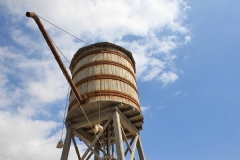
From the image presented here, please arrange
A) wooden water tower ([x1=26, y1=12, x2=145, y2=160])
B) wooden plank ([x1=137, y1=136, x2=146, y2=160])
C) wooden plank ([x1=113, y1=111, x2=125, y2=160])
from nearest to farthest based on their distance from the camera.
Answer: wooden plank ([x1=113, y1=111, x2=125, y2=160]), wooden water tower ([x1=26, y1=12, x2=145, y2=160]), wooden plank ([x1=137, y1=136, x2=146, y2=160])

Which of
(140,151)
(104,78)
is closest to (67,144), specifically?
(104,78)

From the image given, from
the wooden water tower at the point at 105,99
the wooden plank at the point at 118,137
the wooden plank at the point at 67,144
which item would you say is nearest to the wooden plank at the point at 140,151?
the wooden water tower at the point at 105,99

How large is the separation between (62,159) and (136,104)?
4.56m

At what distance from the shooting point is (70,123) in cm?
1217

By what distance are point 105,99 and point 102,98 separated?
0.16 m

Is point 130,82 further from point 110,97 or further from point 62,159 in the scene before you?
point 62,159

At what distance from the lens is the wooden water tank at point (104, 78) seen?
11406 mm

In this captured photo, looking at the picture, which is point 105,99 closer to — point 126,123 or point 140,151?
point 126,123

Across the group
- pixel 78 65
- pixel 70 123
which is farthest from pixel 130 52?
pixel 70 123

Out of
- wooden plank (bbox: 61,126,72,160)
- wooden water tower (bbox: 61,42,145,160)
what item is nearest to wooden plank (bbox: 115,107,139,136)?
wooden water tower (bbox: 61,42,145,160)

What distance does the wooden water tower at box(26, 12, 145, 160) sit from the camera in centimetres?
1105

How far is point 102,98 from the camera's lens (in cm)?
1118

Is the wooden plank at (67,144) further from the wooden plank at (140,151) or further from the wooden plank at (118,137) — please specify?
the wooden plank at (140,151)

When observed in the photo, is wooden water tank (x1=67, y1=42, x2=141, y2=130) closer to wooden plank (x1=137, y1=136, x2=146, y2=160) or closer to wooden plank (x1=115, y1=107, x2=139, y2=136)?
wooden plank (x1=115, y1=107, x2=139, y2=136)
